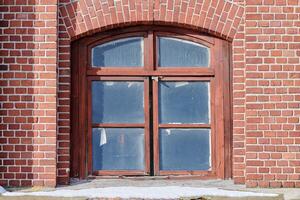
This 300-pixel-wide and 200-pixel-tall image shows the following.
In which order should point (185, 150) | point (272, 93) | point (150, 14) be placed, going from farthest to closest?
point (185, 150)
point (150, 14)
point (272, 93)

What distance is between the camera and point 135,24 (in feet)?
23.7

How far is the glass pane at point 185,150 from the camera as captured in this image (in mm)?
7238

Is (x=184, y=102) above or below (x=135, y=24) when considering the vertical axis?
below

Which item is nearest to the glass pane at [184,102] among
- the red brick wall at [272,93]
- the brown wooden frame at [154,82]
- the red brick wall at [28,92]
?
the brown wooden frame at [154,82]

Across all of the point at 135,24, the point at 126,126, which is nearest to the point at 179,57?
the point at 135,24

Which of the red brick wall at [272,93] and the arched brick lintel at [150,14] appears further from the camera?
the arched brick lintel at [150,14]

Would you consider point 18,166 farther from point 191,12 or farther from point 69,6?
point 191,12

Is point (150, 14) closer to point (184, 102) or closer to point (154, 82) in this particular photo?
point (154, 82)

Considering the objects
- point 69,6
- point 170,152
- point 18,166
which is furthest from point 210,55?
point 18,166

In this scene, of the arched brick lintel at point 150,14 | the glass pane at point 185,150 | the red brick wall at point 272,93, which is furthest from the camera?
the glass pane at point 185,150

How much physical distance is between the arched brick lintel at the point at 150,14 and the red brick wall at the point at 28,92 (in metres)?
0.26

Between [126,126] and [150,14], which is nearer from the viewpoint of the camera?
[150,14]

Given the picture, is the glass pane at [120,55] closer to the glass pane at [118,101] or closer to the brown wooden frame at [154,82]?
the brown wooden frame at [154,82]

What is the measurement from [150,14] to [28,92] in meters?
1.61
